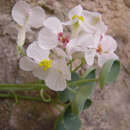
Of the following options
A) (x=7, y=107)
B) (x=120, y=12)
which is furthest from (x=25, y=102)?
(x=120, y=12)

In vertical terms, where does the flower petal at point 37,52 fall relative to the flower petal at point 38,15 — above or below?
below

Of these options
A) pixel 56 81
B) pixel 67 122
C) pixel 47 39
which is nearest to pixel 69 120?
pixel 67 122

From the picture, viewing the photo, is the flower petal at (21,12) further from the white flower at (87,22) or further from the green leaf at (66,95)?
the green leaf at (66,95)

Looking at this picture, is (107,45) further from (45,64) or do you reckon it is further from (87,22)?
(45,64)

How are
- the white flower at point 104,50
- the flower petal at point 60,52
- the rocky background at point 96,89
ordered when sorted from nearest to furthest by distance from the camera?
the flower petal at point 60,52, the white flower at point 104,50, the rocky background at point 96,89

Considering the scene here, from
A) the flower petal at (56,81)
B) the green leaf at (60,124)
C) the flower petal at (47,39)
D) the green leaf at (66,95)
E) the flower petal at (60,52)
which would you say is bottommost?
the green leaf at (60,124)

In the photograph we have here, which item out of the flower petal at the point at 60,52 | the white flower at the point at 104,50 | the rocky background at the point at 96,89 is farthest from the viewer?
the rocky background at the point at 96,89

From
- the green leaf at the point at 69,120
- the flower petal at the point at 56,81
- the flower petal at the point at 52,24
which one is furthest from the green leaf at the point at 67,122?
the flower petal at the point at 52,24
